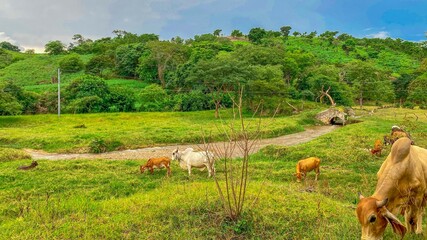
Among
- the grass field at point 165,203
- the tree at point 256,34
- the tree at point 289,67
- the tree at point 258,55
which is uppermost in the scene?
the tree at point 256,34

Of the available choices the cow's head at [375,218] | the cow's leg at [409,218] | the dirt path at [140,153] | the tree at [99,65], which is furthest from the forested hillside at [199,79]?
the cow's head at [375,218]

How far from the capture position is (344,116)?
1379 inches

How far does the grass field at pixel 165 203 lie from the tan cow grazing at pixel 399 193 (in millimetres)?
654

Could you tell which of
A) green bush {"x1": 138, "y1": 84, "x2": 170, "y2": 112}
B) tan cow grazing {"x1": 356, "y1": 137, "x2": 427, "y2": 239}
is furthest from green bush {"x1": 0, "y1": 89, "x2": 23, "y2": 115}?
tan cow grazing {"x1": 356, "y1": 137, "x2": 427, "y2": 239}

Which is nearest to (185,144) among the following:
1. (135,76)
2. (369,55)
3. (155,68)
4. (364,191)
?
(364,191)

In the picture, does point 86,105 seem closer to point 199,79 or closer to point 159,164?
point 199,79

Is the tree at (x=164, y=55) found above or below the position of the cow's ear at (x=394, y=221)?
above

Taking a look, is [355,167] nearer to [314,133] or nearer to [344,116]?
[314,133]

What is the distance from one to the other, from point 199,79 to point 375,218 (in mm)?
34580

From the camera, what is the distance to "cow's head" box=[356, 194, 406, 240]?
5.34 metres

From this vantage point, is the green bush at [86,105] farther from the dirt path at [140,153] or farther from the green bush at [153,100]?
the dirt path at [140,153]

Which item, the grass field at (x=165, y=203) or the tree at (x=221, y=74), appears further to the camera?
the tree at (x=221, y=74)

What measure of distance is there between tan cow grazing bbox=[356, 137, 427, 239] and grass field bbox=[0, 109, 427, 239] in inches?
25.8

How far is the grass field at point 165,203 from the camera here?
7.05 meters
